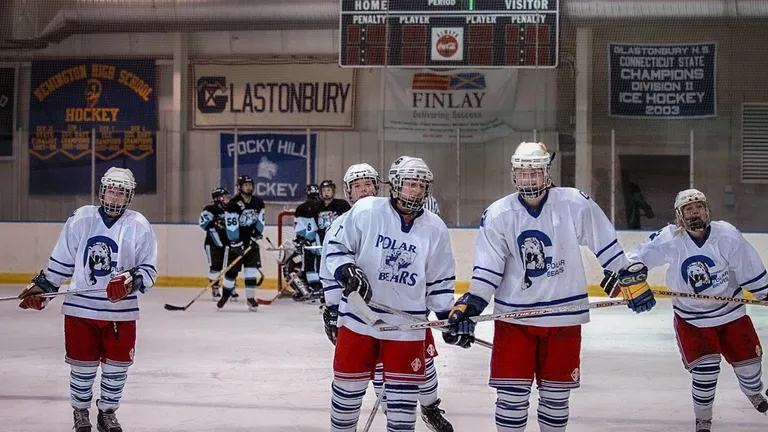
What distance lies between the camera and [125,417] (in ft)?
14.5

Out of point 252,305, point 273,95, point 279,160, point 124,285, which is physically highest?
point 273,95

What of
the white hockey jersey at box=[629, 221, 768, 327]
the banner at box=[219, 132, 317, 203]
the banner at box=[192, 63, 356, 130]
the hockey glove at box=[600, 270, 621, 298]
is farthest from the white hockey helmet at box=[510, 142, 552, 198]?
the banner at box=[192, 63, 356, 130]

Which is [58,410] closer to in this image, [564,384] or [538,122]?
[564,384]

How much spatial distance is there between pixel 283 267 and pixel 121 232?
5628 millimetres

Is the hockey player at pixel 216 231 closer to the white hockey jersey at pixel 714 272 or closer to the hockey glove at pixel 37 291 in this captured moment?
the hockey glove at pixel 37 291

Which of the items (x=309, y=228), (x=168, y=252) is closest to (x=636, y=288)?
(x=309, y=228)

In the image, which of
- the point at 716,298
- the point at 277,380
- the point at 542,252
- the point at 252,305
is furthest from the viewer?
the point at 252,305

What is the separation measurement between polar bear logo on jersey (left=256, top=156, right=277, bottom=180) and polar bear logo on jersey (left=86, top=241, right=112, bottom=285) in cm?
790

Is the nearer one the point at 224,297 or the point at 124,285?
the point at 124,285

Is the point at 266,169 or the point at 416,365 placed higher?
the point at 266,169

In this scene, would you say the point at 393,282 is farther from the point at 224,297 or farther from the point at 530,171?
the point at 224,297

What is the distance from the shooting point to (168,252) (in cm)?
1088

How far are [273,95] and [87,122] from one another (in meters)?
2.05

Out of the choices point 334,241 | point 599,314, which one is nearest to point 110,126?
point 599,314
